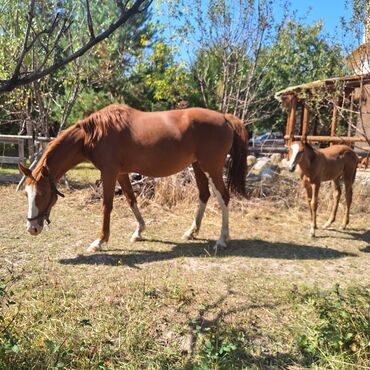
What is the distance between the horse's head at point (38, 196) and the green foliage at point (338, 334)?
2.90m

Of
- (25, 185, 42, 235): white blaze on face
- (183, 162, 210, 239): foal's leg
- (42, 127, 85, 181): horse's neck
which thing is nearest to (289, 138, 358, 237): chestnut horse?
(183, 162, 210, 239): foal's leg

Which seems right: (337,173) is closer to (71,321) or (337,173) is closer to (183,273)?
(183,273)

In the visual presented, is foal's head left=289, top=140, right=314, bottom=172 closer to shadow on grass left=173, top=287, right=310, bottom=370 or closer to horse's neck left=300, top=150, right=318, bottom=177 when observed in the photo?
horse's neck left=300, top=150, right=318, bottom=177

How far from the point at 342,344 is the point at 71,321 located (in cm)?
192

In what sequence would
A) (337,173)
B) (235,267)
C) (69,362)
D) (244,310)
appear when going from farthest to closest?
1. (337,173)
2. (235,267)
3. (244,310)
4. (69,362)

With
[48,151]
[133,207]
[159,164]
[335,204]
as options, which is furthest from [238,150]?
[48,151]

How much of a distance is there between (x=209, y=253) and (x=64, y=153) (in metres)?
2.15

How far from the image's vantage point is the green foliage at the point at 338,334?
7.73ft

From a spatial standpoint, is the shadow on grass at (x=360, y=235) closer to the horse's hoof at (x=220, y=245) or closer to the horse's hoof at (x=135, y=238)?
the horse's hoof at (x=220, y=245)

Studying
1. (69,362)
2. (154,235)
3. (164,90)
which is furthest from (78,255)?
(164,90)

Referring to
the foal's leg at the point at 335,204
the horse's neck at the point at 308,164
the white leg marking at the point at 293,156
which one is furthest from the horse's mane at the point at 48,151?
the foal's leg at the point at 335,204

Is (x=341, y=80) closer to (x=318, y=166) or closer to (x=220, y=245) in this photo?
(x=318, y=166)

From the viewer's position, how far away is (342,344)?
7.91 feet

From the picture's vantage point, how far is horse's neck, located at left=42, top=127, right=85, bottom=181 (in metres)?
4.22
